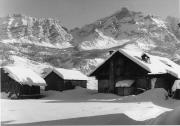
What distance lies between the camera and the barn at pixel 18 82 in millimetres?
47438

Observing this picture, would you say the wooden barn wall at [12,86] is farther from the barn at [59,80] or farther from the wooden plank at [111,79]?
the wooden plank at [111,79]

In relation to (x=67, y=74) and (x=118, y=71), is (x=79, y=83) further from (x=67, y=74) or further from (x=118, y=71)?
(x=118, y=71)

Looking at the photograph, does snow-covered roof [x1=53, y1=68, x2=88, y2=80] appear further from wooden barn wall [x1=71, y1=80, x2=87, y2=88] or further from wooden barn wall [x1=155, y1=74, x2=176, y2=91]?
wooden barn wall [x1=155, y1=74, x2=176, y2=91]

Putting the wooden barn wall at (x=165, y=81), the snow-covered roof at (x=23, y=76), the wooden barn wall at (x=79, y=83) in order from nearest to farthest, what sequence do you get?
1. the wooden barn wall at (x=165, y=81)
2. the snow-covered roof at (x=23, y=76)
3. the wooden barn wall at (x=79, y=83)

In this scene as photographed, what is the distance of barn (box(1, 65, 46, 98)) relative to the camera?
156 ft

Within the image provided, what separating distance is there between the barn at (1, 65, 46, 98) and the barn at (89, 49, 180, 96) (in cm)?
1009

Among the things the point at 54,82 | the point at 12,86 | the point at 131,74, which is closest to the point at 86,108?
the point at 131,74

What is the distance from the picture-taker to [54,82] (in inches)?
2183

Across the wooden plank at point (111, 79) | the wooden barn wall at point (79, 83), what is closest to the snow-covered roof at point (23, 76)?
the wooden barn wall at point (79, 83)

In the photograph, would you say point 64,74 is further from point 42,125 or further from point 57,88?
point 42,125

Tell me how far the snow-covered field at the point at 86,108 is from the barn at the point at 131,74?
246cm

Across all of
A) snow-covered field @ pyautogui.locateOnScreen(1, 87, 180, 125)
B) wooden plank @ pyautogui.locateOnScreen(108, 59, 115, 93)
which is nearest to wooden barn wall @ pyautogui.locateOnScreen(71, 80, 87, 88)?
snow-covered field @ pyautogui.locateOnScreen(1, 87, 180, 125)

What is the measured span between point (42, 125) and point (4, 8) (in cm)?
623

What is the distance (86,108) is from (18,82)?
75.8 feet
